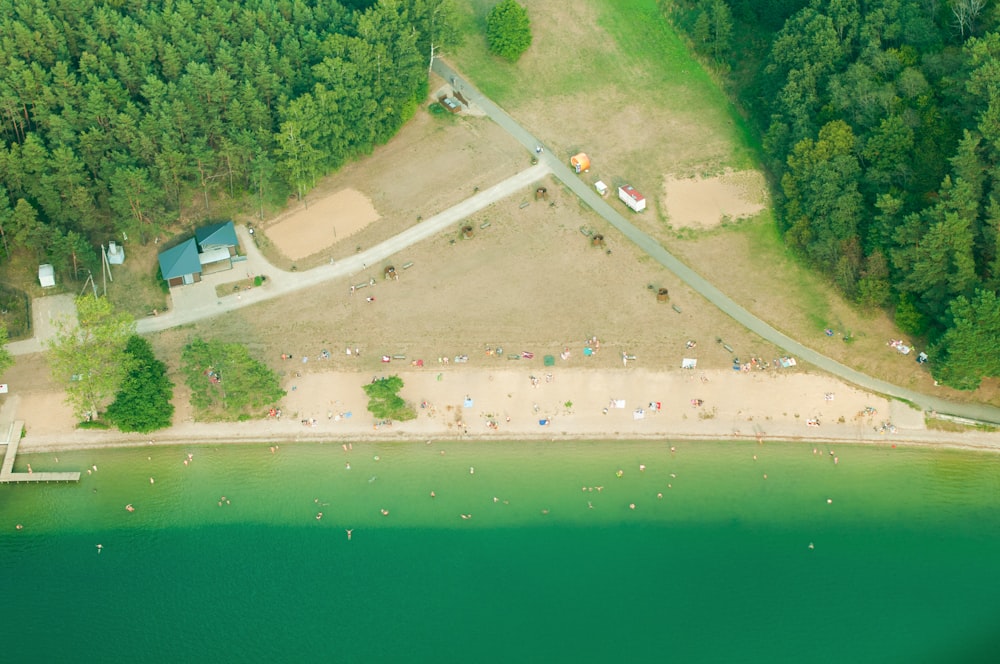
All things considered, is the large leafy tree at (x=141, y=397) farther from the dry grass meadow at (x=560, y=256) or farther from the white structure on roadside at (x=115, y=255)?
the white structure on roadside at (x=115, y=255)

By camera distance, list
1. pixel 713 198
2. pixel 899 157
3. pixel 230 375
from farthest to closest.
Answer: pixel 713 198
pixel 899 157
pixel 230 375

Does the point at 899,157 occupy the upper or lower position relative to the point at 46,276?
lower

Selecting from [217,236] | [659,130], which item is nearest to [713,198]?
[659,130]

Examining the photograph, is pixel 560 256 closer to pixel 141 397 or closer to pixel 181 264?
pixel 181 264

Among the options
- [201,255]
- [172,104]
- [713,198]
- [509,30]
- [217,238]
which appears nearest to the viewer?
[172,104]

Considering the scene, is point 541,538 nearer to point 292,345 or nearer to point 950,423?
point 292,345

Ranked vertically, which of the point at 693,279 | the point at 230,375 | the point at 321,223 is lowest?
the point at 230,375

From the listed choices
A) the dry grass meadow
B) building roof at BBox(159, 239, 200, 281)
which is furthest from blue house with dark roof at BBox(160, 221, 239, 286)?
the dry grass meadow

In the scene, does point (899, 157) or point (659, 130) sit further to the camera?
point (659, 130)
